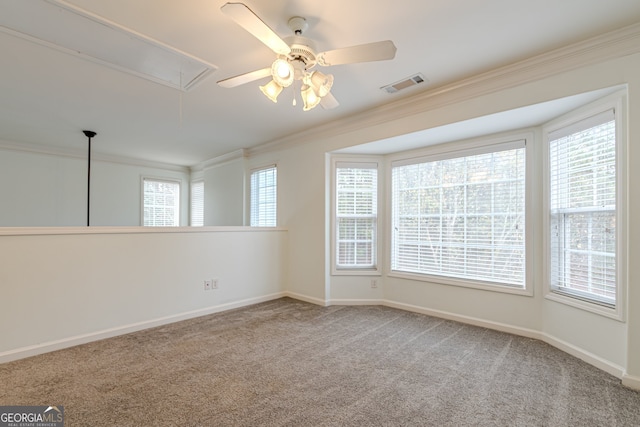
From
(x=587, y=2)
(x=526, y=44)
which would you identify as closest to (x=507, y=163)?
(x=526, y=44)

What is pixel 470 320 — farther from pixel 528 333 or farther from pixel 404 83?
pixel 404 83

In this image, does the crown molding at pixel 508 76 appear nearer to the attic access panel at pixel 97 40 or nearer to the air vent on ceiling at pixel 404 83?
the air vent on ceiling at pixel 404 83

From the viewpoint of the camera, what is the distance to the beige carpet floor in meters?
1.82

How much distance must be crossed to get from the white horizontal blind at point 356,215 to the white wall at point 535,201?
0.74 feet

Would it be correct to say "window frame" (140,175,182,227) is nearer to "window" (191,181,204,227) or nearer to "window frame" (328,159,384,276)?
"window" (191,181,204,227)

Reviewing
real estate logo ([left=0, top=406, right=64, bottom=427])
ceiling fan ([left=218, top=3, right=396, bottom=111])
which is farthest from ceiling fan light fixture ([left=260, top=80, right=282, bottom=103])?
real estate logo ([left=0, top=406, right=64, bottom=427])

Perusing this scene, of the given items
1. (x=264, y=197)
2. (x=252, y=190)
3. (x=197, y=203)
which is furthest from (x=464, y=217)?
(x=197, y=203)

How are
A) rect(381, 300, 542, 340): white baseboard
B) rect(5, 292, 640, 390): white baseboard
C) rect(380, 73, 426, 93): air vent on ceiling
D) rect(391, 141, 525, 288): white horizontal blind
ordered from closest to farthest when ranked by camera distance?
rect(5, 292, 640, 390): white baseboard → rect(380, 73, 426, 93): air vent on ceiling → rect(381, 300, 542, 340): white baseboard → rect(391, 141, 525, 288): white horizontal blind

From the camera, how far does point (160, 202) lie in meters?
6.95

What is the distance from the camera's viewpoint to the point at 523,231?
3.20 meters

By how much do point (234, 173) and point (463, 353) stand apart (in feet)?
15.8

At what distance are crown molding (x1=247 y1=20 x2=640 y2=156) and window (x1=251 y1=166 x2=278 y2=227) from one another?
5.21 feet

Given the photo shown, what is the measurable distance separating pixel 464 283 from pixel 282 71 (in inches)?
121

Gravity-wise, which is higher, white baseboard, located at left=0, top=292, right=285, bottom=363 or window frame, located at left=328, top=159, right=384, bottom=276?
window frame, located at left=328, top=159, right=384, bottom=276
